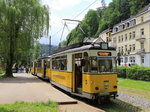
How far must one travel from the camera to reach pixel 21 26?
26703 mm

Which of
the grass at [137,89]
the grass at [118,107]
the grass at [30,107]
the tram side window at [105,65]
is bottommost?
the grass at [118,107]

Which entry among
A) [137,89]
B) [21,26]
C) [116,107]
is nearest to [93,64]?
[116,107]

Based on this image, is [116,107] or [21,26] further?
[21,26]

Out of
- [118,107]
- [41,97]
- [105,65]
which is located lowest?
[118,107]

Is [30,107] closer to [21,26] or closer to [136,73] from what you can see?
[136,73]

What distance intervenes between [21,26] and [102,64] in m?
18.9

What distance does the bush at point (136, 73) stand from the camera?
2259 centimetres

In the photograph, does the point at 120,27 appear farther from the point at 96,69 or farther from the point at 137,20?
the point at 96,69

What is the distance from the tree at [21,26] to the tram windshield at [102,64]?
1718cm

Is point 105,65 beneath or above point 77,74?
above

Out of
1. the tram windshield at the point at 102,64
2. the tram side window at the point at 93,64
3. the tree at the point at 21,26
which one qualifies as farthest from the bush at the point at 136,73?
the tram side window at the point at 93,64

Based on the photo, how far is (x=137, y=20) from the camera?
47.2 metres

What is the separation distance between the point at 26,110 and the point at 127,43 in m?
46.9

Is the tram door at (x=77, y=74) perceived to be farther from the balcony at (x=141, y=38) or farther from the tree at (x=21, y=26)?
the balcony at (x=141, y=38)
